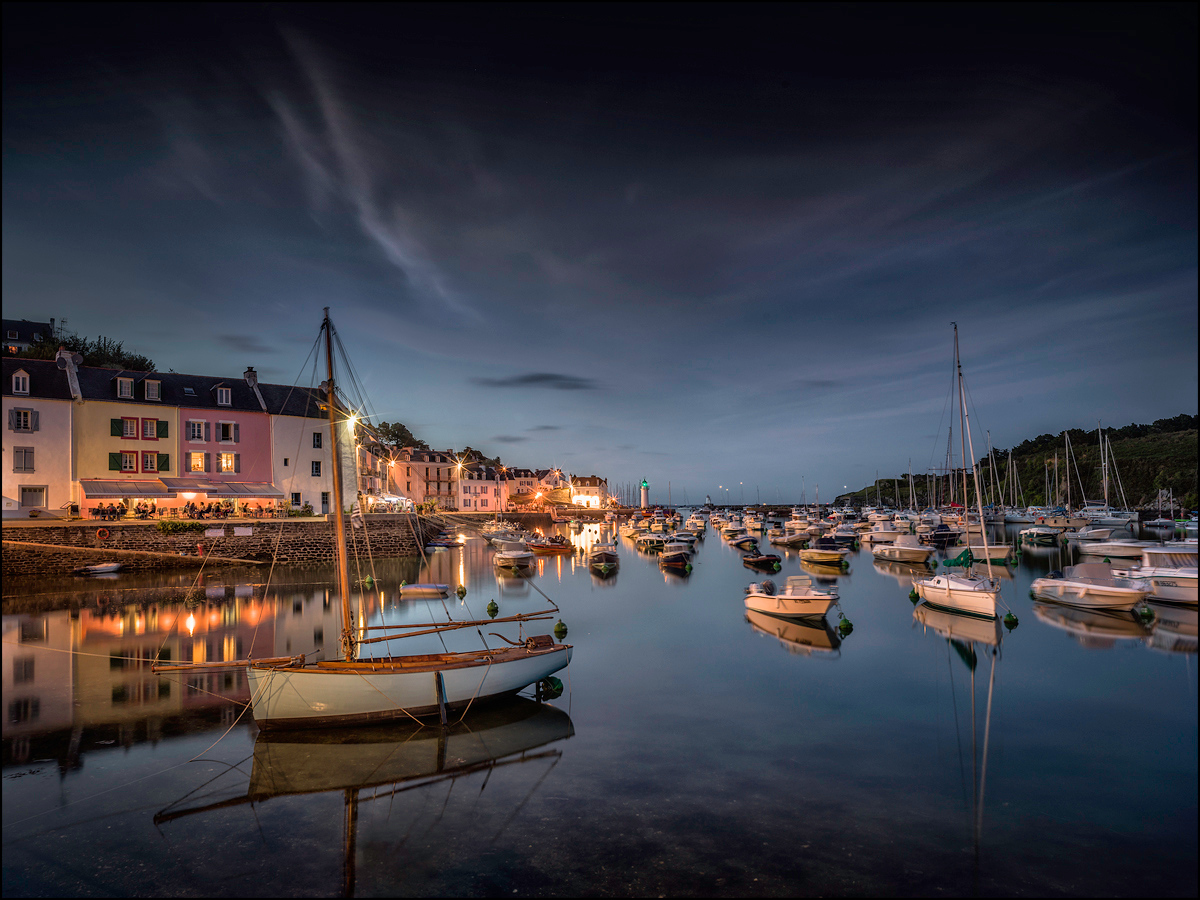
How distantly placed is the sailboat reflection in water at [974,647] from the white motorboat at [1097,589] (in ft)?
19.0

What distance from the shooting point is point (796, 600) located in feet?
108

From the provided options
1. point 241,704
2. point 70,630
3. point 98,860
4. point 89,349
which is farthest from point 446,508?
point 98,860

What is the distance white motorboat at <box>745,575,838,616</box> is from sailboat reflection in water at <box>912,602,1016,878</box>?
563cm

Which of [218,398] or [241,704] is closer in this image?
[241,704]

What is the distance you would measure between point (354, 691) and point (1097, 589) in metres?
36.4

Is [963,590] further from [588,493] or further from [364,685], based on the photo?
[588,493]

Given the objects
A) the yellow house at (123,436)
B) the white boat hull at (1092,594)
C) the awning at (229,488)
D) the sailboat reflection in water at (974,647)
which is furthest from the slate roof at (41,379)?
the white boat hull at (1092,594)

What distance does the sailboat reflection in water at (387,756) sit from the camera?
14.7 metres

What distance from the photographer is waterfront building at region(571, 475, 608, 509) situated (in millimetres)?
184512

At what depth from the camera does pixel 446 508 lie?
131 meters

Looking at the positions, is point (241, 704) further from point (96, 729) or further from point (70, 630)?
point (70, 630)

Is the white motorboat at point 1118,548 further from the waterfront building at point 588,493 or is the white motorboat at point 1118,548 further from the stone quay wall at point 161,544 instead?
the waterfront building at point 588,493

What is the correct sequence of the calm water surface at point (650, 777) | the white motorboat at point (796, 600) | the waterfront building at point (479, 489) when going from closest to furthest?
the calm water surface at point (650, 777) → the white motorboat at point (796, 600) → the waterfront building at point (479, 489)

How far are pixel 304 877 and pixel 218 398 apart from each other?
56.9 m
